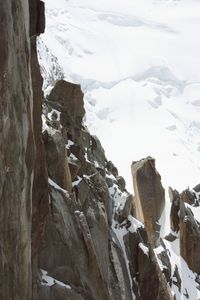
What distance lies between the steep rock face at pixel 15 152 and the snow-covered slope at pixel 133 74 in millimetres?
68610

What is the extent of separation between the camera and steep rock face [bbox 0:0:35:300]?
11.5 m

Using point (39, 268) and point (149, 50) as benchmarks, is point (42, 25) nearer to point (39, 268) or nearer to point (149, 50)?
point (39, 268)

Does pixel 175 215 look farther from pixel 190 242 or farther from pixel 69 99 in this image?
pixel 69 99

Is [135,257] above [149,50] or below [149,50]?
below

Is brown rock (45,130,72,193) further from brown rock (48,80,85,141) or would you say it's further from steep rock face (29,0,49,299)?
brown rock (48,80,85,141)

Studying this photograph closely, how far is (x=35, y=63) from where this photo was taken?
17.8m

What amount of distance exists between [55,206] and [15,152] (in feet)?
25.3

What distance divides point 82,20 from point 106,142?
6073 cm

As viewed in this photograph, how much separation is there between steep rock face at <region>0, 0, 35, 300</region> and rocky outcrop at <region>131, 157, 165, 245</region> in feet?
102

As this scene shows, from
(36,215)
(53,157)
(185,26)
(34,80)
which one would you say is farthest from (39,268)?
(185,26)

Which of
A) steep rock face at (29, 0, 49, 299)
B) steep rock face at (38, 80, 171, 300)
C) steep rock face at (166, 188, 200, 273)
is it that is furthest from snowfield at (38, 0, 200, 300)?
steep rock face at (29, 0, 49, 299)

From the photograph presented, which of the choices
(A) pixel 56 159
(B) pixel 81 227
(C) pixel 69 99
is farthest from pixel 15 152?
(C) pixel 69 99

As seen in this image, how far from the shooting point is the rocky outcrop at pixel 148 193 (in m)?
44.7

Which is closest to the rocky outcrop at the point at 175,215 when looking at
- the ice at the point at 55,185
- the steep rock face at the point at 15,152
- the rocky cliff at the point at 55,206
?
the rocky cliff at the point at 55,206
